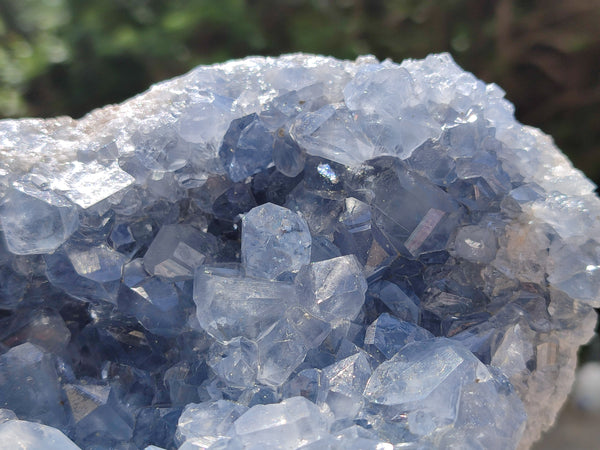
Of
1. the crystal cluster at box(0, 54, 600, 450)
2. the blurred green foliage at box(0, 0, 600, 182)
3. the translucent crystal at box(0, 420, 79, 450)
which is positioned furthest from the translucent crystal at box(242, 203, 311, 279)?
the blurred green foliage at box(0, 0, 600, 182)

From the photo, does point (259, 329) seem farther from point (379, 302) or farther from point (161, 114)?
point (161, 114)

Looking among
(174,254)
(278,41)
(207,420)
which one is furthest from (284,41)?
(207,420)

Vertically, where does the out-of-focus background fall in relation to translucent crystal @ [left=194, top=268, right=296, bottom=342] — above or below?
below

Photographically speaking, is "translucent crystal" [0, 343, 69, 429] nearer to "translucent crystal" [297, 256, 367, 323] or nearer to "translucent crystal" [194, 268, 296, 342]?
"translucent crystal" [194, 268, 296, 342]

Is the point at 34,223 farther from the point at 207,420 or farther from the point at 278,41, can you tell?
the point at 278,41

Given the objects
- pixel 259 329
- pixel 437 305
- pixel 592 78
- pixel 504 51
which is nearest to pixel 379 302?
pixel 437 305
